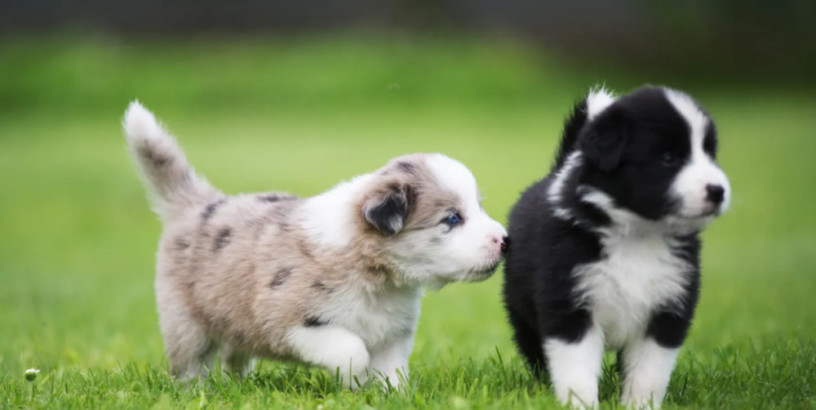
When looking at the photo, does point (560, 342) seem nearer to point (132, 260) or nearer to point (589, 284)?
point (589, 284)

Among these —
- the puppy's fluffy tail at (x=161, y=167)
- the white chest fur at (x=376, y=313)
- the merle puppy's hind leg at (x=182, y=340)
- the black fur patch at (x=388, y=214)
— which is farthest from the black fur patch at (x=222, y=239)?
the black fur patch at (x=388, y=214)

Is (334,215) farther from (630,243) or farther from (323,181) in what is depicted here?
(323,181)

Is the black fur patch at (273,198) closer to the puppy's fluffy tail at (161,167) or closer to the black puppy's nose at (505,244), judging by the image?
the puppy's fluffy tail at (161,167)

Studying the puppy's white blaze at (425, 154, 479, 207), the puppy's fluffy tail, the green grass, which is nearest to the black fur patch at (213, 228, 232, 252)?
the puppy's fluffy tail

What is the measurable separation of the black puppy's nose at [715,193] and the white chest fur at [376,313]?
158 cm

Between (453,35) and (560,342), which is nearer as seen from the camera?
(560,342)

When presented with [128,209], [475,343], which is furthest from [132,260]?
[475,343]

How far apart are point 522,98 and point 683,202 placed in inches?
820

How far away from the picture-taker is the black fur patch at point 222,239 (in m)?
5.21

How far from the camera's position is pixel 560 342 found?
13.8ft

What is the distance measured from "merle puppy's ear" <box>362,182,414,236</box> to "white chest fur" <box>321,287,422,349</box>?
1.06 ft

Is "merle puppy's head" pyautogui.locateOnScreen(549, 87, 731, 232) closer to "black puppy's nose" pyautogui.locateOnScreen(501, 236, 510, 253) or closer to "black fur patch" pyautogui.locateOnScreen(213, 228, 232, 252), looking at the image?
"black puppy's nose" pyautogui.locateOnScreen(501, 236, 510, 253)

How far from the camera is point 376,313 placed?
4766 millimetres

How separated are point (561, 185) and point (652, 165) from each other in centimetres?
51
